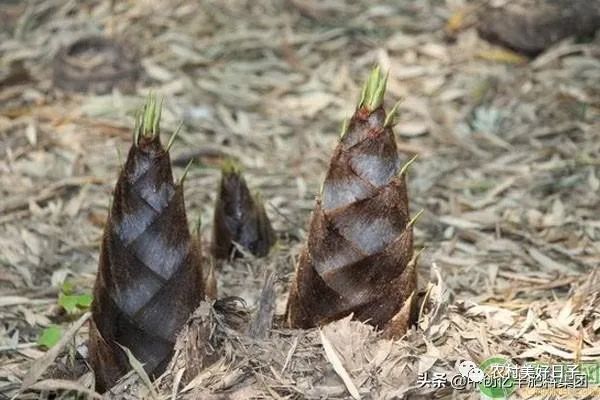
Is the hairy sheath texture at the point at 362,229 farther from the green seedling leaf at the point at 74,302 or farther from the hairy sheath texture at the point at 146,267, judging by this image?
the green seedling leaf at the point at 74,302

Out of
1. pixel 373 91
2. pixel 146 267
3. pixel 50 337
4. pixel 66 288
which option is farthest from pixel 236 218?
pixel 373 91

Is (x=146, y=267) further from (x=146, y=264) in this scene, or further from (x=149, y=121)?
(x=149, y=121)

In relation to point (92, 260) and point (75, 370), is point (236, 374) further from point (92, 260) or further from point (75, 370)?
point (92, 260)

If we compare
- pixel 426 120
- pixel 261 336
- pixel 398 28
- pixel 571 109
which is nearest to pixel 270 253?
pixel 261 336

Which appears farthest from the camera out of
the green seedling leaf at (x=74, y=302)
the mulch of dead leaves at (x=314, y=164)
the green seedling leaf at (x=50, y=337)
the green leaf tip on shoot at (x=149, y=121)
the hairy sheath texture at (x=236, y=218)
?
the hairy sheath texture at (x=236, y=218)

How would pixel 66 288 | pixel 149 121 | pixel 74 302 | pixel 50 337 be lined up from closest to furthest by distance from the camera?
pixel 149 121
pixel 50 337
pixel 74 302
pixel 66 288

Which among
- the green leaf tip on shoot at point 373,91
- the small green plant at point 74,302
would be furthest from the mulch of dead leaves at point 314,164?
the green leaf tip on shoot at point 373,91
